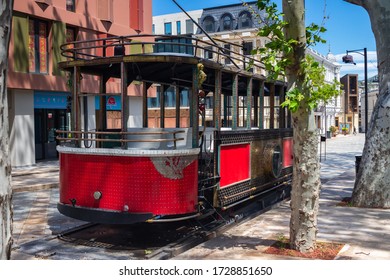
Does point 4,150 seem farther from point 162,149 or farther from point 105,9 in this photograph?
point 105,9

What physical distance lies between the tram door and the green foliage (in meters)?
16.6

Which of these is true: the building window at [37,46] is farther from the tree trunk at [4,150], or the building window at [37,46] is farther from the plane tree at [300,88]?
the tree trunk at [4,150]

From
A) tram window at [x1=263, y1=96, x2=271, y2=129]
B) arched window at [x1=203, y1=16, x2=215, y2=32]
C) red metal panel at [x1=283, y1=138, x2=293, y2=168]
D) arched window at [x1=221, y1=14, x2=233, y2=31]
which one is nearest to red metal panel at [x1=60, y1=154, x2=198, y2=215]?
tram window at [x1=263, y1=96, x2=271, y2=129]

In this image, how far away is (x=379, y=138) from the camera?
9.23m

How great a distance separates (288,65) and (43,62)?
15.8m

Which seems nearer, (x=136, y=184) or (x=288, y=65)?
(x=288, y=65)

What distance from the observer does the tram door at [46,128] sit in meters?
20.9

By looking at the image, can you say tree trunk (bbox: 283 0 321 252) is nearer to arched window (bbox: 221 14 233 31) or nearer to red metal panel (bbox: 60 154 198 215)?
red metal panel (bbox: 60 154 198 215)

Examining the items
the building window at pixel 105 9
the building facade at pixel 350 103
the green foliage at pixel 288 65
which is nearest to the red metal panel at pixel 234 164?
the green foliage at pixel 288 65

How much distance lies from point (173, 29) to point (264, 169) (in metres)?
6.99

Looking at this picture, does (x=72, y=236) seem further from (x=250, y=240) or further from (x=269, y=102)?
(x=269, y=102)

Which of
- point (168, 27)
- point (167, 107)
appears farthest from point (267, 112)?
point (168, 27)

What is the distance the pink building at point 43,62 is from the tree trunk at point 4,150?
12.6 m

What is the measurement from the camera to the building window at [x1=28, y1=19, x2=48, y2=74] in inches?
739
